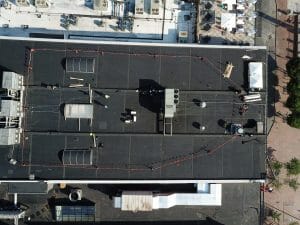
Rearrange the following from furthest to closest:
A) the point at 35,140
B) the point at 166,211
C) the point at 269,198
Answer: the point at 269,198, the point at 166,211, the point at 35,140

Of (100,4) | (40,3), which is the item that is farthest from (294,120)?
(40,3)

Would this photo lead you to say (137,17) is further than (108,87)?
Yes

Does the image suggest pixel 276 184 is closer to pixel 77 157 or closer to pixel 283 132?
pixel 283 132

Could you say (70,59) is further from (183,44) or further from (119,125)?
(183,44)

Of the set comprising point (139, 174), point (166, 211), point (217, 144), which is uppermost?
point (217, 144)

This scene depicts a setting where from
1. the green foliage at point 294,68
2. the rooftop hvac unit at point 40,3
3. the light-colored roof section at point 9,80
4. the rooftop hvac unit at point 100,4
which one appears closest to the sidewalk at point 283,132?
the green foliage at point 294,68

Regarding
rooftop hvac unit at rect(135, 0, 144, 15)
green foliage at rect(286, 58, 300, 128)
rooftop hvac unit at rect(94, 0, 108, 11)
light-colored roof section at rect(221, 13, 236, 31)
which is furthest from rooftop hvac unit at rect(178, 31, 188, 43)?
green foliage at rect(286, 58, 300, 128)

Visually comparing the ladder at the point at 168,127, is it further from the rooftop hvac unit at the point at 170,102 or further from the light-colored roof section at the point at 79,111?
the light-colored roof section at the point at 79,111

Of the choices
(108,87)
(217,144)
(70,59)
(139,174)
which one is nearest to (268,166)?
(217,144)
